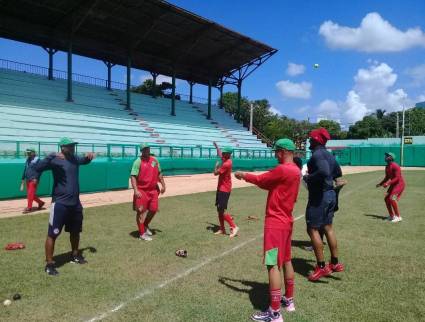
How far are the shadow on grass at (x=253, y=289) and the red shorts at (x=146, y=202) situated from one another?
8.86 ft

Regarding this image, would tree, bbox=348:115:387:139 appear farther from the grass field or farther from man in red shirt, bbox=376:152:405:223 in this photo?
the grass field

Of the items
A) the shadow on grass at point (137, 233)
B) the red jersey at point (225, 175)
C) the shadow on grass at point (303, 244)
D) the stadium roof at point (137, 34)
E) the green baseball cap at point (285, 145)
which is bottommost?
the shadow on grass at point (303, 244)

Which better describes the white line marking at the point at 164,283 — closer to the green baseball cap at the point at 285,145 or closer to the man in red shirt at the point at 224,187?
the man in red shirt at the point at 224,187

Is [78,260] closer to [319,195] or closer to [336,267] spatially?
[319,195]

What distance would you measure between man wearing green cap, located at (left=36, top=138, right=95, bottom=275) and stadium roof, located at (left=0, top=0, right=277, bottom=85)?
2347 cm

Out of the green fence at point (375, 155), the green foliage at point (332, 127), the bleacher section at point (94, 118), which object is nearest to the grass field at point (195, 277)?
the bleacher section at point (94, 118)

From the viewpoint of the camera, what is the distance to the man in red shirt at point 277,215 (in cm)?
431

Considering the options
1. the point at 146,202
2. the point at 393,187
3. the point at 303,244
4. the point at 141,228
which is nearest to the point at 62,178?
the point at 146,202

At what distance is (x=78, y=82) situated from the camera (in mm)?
36312

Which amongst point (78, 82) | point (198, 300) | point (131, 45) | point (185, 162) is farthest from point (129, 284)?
point (78, 82)

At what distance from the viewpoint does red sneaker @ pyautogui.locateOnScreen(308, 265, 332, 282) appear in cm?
568

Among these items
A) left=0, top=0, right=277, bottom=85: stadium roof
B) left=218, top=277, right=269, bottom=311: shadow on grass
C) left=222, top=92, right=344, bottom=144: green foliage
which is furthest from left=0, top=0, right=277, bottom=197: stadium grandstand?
left=222, top=92, right=344, bottom=144: green foliage

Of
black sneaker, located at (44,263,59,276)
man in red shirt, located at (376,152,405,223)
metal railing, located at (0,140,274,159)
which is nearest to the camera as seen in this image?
black sneaker, located at (44,263,59,276)

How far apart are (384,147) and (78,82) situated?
38936 millimetres
